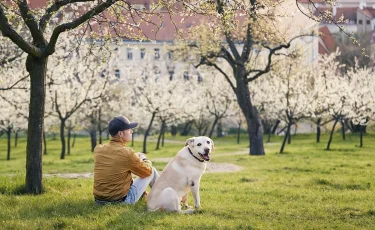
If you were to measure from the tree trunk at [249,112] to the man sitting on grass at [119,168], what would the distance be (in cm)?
2348

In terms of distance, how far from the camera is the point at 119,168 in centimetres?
992

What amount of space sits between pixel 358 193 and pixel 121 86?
5012 centimetres

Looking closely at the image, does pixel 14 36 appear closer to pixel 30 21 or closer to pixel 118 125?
pixel 30 21

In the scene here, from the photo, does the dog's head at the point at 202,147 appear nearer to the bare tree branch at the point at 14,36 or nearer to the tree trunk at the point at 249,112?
the bare tree branch at the point at 14,36

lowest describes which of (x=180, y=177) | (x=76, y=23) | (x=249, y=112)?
(x=180, y=177)

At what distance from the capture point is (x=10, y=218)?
921 cm

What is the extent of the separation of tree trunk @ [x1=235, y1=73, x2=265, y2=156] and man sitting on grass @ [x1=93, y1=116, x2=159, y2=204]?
23.5 meters

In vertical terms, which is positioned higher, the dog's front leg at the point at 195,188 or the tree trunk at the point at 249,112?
the tree trunk at the point at 249,112

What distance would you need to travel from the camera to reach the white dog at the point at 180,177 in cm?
967

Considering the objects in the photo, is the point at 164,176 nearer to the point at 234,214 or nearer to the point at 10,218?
the point at 234,214

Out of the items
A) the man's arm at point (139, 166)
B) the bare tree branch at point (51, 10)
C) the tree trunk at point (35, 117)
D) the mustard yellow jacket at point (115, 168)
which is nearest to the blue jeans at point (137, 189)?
the mustard yellow jacket at point (115, 168)

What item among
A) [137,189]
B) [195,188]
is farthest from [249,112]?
[195,188]

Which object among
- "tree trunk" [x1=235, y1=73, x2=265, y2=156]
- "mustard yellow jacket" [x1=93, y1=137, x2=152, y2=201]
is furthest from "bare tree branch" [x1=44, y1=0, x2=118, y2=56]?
"tree trunk" [x1=235, y1=73, x2=265, y2=156]

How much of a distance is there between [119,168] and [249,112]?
79.6 feet
